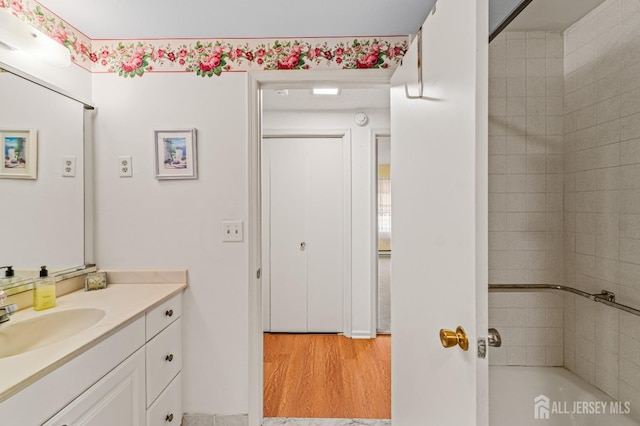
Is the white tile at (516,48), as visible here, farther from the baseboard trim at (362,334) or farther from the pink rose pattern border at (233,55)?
the baseboard trim at (362,334)

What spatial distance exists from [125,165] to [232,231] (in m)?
0.72

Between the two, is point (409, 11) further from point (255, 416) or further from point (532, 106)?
point (255, 416)

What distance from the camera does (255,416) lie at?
183cm

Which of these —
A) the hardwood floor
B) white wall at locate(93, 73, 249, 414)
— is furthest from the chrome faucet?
the hardwood floor

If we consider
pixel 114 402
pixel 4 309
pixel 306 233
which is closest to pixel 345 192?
pixel 306 233

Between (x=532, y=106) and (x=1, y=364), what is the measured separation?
96.4 inches

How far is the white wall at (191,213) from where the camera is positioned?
72.4 inches

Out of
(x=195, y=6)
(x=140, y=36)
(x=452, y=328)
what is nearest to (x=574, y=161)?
(x=452, y=328)

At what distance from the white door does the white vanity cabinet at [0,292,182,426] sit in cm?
116

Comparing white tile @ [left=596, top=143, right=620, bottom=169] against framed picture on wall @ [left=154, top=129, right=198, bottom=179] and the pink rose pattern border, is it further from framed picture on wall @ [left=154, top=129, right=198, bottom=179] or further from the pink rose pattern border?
framed picture on wall @ [left=154, top=129, right=198, bottom=179]

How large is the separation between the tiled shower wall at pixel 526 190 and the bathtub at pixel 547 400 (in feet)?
0.25

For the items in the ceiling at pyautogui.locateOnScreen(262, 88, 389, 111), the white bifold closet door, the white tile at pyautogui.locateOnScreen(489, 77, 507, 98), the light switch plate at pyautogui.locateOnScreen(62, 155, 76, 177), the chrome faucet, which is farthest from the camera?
the white bifold closet door

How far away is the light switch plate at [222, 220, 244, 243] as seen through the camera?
6.04 ft

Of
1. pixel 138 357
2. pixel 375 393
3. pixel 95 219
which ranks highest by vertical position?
pixel 95 219
